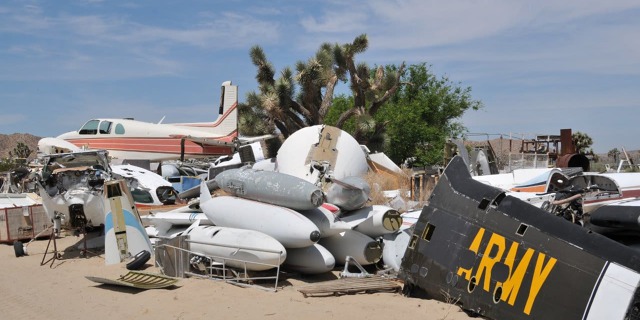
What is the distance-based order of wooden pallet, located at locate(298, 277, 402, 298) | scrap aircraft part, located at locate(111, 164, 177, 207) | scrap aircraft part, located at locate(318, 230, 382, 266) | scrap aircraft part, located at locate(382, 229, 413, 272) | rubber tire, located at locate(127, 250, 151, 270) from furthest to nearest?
scrap aircraft part, located at locate(111, 164, 177, 207) → rubber tire, located at locate(127, 250, 151, 270) → scrap aircraft part, located at locate(382, 229, 413, 272) → scrap aircraft part, located at locate(318, 230, 382, 266) → wooden pallet, located at locate(298, 277, 402, 298)

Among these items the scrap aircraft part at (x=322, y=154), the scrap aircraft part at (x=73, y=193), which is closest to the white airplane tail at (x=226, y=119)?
the scrap aircraft part at (x=322, y=154)

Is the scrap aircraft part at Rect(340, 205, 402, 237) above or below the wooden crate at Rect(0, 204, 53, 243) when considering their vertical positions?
above

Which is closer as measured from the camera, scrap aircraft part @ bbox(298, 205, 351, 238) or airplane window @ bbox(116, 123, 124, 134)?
scrap aircraft part @ bbox(298, 205, 351, 238)

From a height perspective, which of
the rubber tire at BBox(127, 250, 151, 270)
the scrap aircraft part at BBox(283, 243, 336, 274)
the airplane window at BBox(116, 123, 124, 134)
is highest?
the airplane window at BBox(116, 123, 124, 134)

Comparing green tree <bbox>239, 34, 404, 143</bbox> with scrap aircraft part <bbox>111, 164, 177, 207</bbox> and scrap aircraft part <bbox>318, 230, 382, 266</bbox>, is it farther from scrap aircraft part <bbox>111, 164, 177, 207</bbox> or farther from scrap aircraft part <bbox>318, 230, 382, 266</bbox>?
scrap aircraft part <bbox>318, 230, 382, 266</bbox>

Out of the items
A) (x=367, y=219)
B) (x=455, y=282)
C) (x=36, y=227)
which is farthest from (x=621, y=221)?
(x=36, y=227)

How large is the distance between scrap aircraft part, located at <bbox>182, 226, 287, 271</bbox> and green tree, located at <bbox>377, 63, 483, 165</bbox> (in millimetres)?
22483

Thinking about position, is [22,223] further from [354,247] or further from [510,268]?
[510,268]

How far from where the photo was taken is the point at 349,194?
10984 millimetres

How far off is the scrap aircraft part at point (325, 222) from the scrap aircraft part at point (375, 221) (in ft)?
1.44

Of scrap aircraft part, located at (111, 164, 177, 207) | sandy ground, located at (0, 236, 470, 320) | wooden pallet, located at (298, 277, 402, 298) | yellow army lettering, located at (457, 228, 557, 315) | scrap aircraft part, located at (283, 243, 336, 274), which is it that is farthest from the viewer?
scrap aircraft part, located at (111, 164, 177, 207)

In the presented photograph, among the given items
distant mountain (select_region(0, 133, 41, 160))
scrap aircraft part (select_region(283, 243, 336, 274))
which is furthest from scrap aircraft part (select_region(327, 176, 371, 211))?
distant mountain (select_region(0, 133, 41, 160))

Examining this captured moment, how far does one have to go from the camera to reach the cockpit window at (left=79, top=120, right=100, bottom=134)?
1167 inches

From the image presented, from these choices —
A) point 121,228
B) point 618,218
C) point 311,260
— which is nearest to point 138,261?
point 121,228
